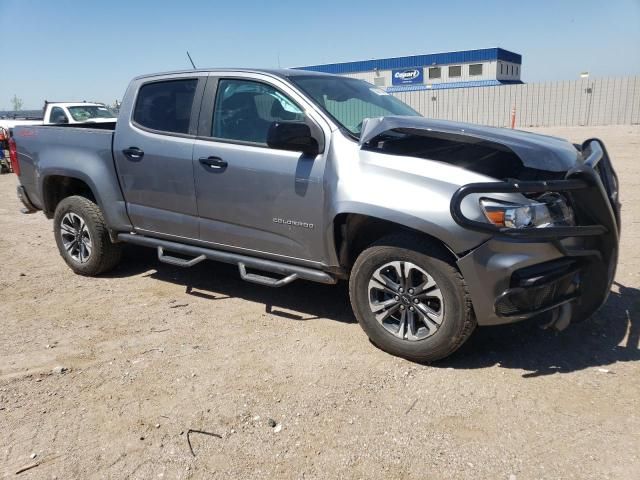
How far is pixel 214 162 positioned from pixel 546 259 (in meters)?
2.49

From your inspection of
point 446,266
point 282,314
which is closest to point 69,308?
point 282,314

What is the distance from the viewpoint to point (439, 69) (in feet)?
157

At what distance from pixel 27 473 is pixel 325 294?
281 centimetres

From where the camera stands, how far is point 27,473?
2.62m

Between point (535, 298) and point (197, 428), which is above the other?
point (535, 298)

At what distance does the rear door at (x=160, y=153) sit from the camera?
448 centimetres

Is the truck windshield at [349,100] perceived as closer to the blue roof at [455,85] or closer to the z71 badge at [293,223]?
→ the z71 badge at [293,223]

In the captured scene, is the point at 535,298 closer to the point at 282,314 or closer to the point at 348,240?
the point at 348,240

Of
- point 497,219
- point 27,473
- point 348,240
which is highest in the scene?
point 497,219

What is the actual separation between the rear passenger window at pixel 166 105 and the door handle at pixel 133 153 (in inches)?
9.1

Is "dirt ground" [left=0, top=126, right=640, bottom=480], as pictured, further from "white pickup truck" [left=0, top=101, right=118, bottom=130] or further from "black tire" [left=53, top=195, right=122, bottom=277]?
"white pickup truck" [left=0, top=101, right=118, bottom=130]

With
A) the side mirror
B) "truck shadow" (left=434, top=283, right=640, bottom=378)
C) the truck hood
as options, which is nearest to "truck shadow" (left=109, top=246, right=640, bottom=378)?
"truck shadow" (left=434, top=283, right=640, bottom=378)

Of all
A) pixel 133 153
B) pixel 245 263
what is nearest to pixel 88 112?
pixel 133 153

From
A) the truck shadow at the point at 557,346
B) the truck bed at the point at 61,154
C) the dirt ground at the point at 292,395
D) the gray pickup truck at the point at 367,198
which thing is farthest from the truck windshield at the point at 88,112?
the truck shadow at the point at 557,346
